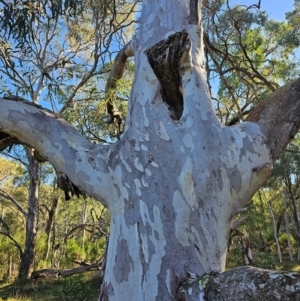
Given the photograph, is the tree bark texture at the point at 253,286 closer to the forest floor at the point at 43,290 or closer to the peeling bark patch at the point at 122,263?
the peeling bark patch at the point at 122,263

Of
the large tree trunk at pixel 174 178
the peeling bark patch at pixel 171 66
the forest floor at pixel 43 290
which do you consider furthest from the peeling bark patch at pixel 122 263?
the forest floor at pixel 43 290

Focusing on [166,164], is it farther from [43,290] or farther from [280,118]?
[43,290]

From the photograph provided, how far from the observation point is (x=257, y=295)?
1.02m

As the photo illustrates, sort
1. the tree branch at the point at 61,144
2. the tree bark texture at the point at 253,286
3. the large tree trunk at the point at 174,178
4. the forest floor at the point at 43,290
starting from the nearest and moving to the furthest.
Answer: the tree bark texture at the point at 253,286, the large tree trunk at the point at 174,178, the tree branch at the point at 61,144, the forest floor at the point at 43,290

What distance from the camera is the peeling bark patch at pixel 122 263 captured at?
1.33 m

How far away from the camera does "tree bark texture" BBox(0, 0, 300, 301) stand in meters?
1.31

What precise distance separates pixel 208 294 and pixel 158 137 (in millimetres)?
636

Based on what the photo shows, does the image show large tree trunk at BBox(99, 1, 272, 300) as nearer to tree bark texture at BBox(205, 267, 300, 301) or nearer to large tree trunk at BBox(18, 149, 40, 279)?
tree bark texture at BBox(205, 267, 300, 301)

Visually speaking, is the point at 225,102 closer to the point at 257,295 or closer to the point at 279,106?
the point at 279,106

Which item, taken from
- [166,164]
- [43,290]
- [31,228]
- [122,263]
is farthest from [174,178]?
[31,228]

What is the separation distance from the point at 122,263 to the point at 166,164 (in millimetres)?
392

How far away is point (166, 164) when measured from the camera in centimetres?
145

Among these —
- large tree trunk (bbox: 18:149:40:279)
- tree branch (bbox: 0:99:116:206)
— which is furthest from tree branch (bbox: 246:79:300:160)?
large tree trunk (bbox: 18:149:40:279)

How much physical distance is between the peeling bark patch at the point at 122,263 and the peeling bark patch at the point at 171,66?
591mm
